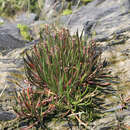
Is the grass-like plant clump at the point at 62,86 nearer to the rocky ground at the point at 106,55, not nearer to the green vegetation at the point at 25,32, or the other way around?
the rocky ground at the point at 106,55

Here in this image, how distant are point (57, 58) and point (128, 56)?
4.85ft

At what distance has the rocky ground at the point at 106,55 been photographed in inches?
94.0

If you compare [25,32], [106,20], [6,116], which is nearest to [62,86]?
[6,116]

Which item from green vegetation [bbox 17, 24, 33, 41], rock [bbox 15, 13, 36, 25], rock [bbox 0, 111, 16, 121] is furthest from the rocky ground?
rock [bbox 15, 13, 36, 25]

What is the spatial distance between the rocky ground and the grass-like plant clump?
17 cm

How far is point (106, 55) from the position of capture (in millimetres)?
3668

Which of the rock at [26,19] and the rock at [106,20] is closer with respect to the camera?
the rock at [106,20]

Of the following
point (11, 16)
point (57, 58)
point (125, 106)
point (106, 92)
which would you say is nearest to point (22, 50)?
point (57, 58)

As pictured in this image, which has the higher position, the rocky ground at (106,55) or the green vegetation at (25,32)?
the green vegetation at (25,32)

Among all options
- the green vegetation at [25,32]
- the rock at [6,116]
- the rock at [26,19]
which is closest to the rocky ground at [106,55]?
the rock at [6,116]

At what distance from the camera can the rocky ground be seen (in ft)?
7.83

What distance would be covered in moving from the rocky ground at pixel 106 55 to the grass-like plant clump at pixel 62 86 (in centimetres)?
17

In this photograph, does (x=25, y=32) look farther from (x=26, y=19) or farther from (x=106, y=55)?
(x=106, y=55)

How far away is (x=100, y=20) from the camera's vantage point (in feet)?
16.4
